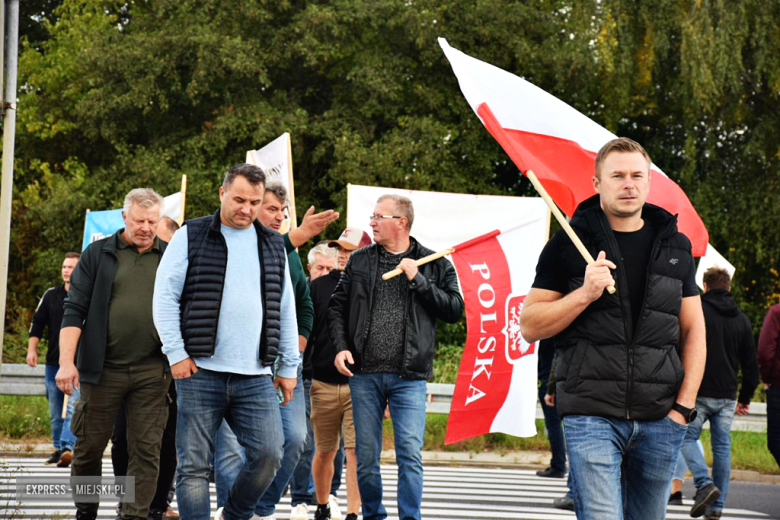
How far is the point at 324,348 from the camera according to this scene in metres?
8.34

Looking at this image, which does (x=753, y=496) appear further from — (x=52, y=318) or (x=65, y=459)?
(x=52, y=318)

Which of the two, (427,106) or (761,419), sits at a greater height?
(427,106)

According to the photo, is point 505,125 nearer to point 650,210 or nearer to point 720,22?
point 650,210

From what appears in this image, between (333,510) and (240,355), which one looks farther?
(333,510)

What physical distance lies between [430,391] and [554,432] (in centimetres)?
323

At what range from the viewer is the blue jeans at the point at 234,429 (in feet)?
18.5

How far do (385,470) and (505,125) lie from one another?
23.8 feet

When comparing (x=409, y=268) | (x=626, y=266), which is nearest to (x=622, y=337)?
(x=626, y=266)

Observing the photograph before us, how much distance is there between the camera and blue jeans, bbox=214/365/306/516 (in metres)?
6.73

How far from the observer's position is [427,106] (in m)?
26.4

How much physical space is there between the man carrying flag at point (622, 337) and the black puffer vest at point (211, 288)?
5.57 feet

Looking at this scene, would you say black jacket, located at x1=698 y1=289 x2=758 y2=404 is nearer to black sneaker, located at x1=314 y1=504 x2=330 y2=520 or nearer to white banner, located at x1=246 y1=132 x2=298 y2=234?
black sneaker, located at x1=314 y1=504 x2=330 y2=520

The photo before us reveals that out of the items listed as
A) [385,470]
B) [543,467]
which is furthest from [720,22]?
[385,470]

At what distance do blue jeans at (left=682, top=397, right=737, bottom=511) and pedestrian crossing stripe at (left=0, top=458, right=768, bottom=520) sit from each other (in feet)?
1.19
